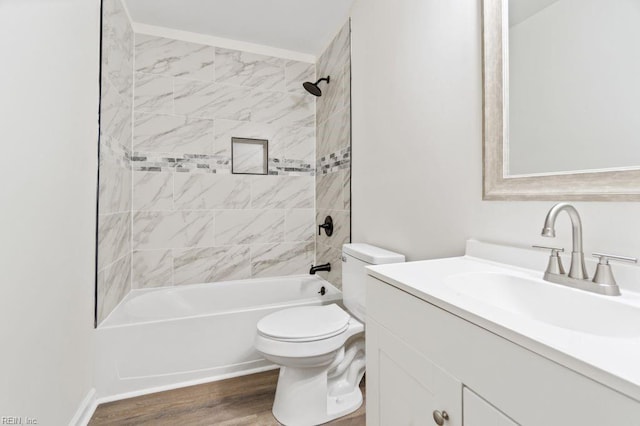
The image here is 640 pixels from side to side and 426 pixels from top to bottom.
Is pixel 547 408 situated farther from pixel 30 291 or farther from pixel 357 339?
pixel 30 291

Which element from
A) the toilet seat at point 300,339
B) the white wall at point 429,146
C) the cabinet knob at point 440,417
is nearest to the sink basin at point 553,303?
the white wall at point 429,146

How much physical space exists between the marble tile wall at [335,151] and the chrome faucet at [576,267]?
1.40 m

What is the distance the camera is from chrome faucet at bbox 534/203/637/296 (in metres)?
0.68

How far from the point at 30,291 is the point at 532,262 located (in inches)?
65.1

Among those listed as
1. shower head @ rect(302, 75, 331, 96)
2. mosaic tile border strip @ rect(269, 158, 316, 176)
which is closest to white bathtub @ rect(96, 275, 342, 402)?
mosaic tile border strip @ rect(269, 158, 316, 176)

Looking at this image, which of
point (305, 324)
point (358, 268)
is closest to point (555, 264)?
point (358, 268)

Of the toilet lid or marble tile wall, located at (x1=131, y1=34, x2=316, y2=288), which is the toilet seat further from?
marble tile wall, located at (x1=131, y1=34, x2=316, y2=288)

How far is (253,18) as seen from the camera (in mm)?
2160

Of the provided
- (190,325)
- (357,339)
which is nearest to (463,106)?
(357,339)

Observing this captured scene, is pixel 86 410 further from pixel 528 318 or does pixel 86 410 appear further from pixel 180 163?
pixel 528 318

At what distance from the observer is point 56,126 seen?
1.12m

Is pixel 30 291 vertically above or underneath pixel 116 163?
underneath

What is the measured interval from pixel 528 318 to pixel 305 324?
109 centimetres

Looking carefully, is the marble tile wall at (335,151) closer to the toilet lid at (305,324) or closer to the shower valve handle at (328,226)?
the shower valve handle at (328,226)
